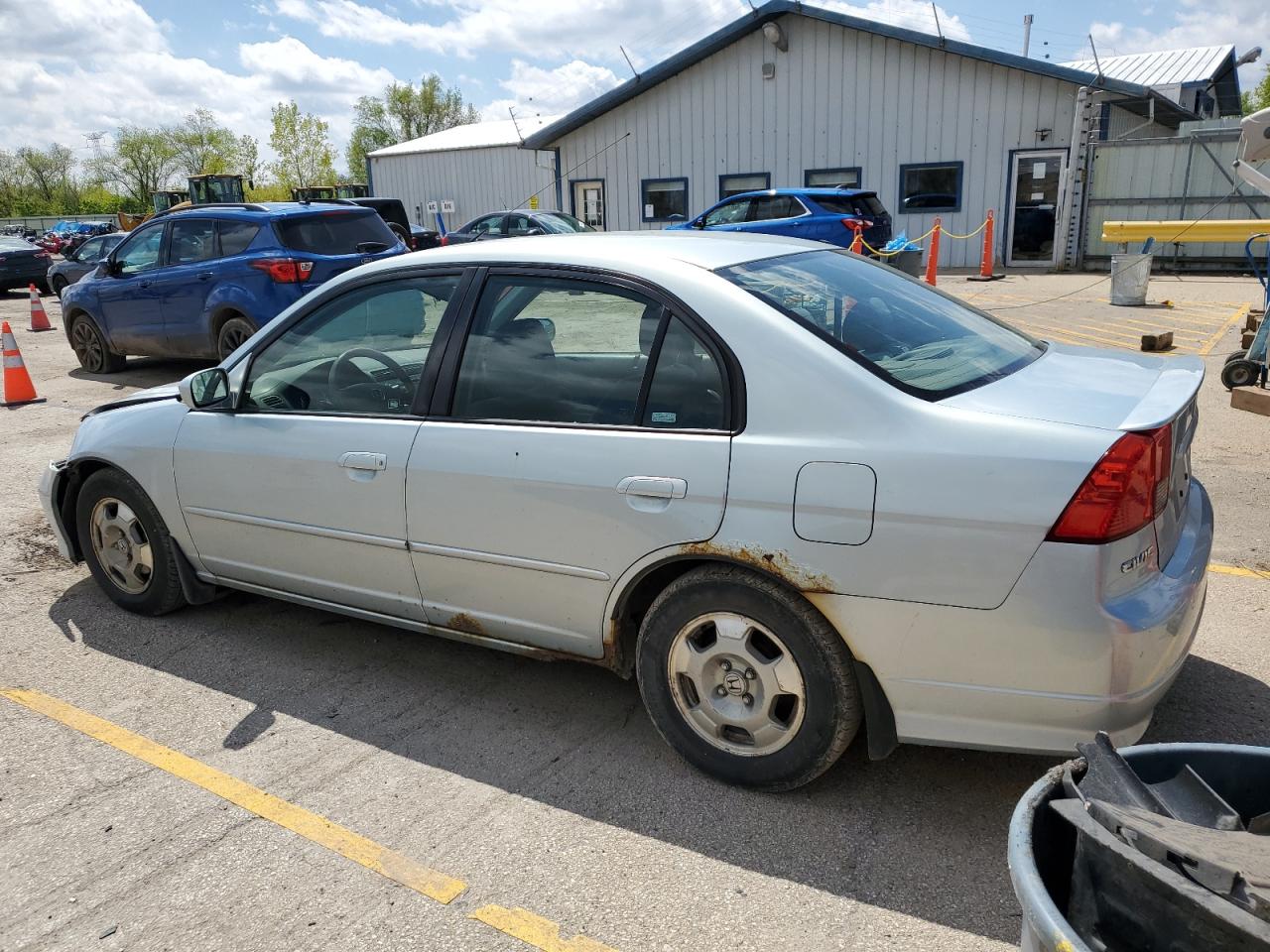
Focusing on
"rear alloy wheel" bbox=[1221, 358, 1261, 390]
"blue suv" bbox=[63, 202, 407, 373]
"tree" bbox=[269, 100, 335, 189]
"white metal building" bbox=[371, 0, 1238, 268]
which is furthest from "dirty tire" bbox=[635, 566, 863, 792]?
"tree" bbox=[269, 100, 335, 189]

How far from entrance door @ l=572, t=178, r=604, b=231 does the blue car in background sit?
9950 millimetres

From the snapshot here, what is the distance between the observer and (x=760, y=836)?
9.36 ft

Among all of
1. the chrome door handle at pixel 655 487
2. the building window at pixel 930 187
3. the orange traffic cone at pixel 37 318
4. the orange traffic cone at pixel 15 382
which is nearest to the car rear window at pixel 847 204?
the building window at pixel 930 187

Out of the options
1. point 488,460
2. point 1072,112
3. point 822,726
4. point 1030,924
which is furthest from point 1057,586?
point 1072,112

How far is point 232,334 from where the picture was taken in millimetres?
10070

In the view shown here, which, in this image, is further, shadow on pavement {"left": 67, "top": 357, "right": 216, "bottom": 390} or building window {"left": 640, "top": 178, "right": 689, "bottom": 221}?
building window {"left": 640, "top": 178, "right": 689, "bottom": 221}

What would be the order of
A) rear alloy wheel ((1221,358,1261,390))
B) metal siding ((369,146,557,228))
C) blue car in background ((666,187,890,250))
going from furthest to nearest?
metal siding ((369,146,557,228)) < blue car in background ((666,187,890,250)) < rear alloy wheel ((1221,358,1261,390))

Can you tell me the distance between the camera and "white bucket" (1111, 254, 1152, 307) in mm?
14188

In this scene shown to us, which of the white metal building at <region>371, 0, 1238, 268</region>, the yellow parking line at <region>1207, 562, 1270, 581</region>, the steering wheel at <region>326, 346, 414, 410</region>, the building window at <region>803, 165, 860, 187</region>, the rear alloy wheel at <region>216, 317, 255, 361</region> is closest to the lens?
the steering wheel at <region>326, 346, 414, 410</region>

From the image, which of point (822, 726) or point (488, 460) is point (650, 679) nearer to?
point (822, 726)

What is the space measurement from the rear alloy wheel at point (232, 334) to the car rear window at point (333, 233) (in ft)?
3.07

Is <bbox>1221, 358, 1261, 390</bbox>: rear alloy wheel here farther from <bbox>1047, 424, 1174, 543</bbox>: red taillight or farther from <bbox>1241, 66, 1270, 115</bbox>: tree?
<bbox>1241, 66, 1270, 115</bbox>: tree

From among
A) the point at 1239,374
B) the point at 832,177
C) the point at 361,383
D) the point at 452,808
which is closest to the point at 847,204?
the point at 832,177

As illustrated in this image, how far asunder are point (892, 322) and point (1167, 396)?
83 centimetres
